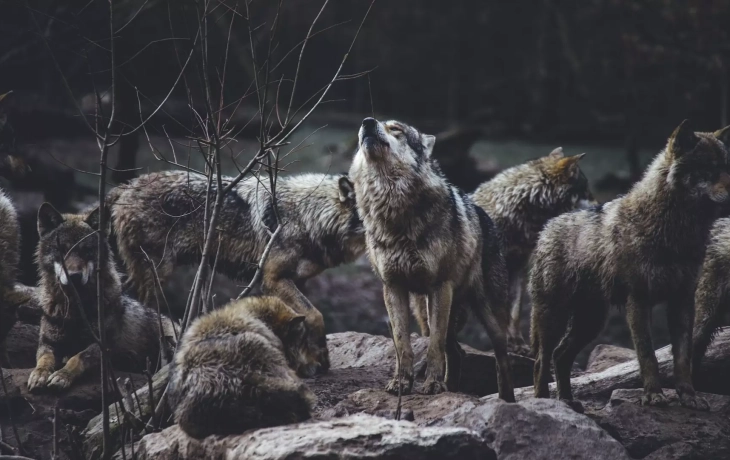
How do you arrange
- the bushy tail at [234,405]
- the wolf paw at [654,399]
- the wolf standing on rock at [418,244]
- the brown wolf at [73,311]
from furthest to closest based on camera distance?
1. the brown wolf at [73,311]
2. the wolf standing on rock at [418,244]
3. the wolf paw at [654,399]
4. the bushy tail at [234,405]

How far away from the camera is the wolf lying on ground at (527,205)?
10391 millimetres

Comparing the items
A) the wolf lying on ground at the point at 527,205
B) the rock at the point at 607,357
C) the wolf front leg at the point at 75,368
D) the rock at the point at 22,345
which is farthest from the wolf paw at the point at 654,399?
the rock at the point at 22,345

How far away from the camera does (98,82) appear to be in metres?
17.9

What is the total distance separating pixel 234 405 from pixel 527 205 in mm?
5758

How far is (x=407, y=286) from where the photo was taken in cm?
747

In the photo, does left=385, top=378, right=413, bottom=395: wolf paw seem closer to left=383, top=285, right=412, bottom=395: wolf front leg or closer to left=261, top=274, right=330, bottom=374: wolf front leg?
left=383, top=285, right=412, bottom=395: wolf front leg

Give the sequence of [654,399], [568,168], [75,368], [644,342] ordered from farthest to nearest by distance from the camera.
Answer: [568,168]
[75,368]
[644,342]
[654,399]

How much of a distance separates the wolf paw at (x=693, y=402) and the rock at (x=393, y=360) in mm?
1912

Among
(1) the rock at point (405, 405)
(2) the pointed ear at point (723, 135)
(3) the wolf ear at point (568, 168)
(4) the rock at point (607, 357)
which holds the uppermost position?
(3) the wolf ear at point (568, 168)

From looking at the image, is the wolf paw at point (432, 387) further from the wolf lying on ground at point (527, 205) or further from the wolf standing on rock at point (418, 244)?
the wolf lying on ground at point (527, 205)

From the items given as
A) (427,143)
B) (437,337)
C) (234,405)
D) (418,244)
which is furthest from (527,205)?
(234,405)

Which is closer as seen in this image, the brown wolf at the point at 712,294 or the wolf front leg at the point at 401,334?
the wolf front leg at the point at 401,334

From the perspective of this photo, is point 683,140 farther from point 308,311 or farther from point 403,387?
point 308,311

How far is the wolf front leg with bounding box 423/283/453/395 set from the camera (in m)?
7.15
